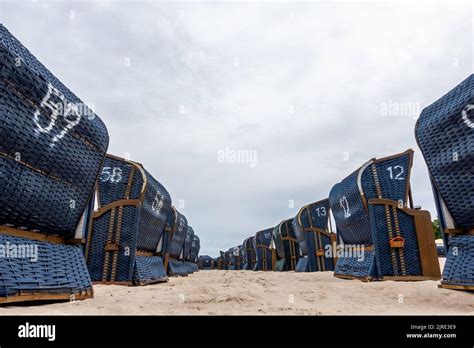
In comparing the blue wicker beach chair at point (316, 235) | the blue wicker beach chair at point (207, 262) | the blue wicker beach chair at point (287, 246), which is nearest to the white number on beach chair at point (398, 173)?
the blue wicker beach chair at point (316, 235)

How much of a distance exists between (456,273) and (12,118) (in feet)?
17.6

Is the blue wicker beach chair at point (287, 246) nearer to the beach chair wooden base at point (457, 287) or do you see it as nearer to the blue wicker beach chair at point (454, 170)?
the blue wicker beach chair at point (454, 170)

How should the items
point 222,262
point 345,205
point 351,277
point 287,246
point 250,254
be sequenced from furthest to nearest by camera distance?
point 222,262, point 250,254, point 287,246, point 345,205, point 351,277

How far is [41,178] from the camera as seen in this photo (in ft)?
10.5

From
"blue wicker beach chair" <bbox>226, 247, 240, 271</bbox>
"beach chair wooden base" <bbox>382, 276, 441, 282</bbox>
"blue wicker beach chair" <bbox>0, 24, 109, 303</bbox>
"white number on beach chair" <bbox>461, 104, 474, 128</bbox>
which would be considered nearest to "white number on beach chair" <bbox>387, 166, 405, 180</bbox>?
"beach chair wooden base" <bbox>382, 276, 441, 282</bbox>

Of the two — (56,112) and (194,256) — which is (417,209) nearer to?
(56,112)

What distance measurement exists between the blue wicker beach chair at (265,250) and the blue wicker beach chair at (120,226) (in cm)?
1552

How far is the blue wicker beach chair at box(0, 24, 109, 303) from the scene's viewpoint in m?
2.65

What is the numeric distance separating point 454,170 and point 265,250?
20079 mm

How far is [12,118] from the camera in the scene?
2.70 meters

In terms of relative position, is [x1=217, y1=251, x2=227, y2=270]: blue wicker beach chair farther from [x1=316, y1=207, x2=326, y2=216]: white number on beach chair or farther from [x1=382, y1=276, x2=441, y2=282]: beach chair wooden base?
[x1=382, y1=276, x2=441, y2=282]: beach chair wooden base

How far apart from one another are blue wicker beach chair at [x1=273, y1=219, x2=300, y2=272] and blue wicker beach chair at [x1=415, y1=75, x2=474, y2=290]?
13724 mm

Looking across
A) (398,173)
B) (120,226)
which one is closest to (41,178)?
(120,226)

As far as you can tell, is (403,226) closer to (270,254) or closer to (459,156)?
(459,156)
